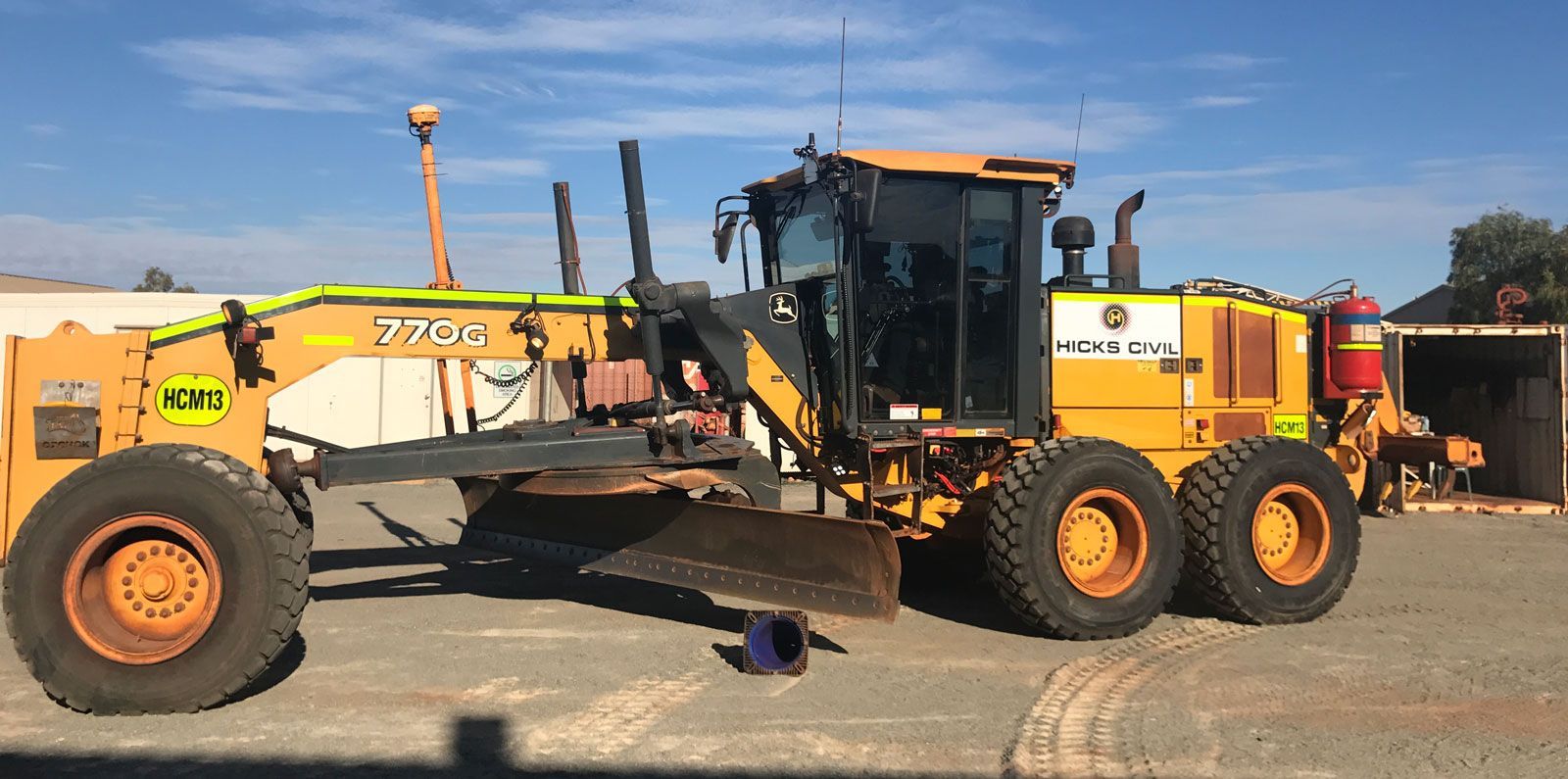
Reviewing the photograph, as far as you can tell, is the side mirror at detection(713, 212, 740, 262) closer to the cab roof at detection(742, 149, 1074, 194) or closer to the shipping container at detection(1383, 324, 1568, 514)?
the cab roof at detection(742, 149, 1074, 194)

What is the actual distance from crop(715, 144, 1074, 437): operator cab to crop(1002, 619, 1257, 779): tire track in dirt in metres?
1.62

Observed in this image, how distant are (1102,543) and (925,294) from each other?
1906 mm

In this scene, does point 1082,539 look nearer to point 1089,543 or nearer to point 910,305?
point 1089,543

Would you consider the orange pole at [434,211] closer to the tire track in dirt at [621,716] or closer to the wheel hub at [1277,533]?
the tire track in dirt at [621,716]

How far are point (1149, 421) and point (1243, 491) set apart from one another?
2.58ft

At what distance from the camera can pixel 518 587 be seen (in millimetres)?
8109

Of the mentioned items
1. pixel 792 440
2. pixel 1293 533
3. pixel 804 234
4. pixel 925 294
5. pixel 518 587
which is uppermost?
pixel 804 234

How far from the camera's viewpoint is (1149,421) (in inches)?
299

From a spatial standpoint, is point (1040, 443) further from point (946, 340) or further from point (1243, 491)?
point (1243, 491)

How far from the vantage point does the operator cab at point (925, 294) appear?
6.91 metres

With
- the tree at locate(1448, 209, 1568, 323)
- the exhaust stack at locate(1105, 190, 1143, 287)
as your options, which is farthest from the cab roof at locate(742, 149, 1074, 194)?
Answer: the tree at locate(1448, 209, 1568, 323)

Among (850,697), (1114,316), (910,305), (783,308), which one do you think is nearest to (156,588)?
(850,697)

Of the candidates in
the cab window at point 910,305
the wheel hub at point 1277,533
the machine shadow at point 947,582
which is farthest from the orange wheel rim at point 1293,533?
the cab window at point 910,305

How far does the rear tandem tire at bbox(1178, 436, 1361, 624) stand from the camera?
7.05m
